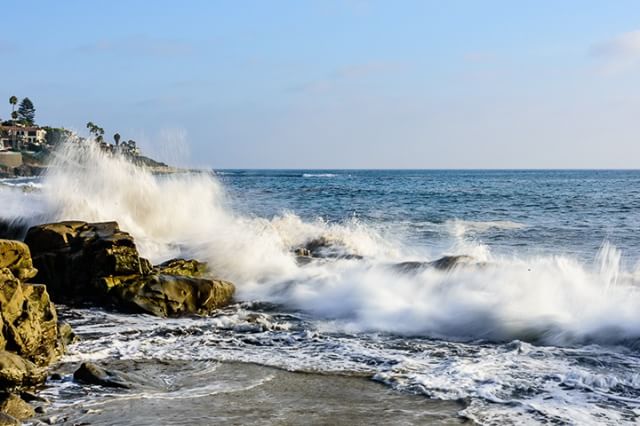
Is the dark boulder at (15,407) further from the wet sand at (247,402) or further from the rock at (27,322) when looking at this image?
the rock at (27,322)

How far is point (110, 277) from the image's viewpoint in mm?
11984

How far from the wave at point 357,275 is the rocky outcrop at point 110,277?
54.4 inches

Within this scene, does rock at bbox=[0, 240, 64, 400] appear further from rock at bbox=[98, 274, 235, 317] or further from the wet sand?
rock at bbox=[98, 274, 235, 317]

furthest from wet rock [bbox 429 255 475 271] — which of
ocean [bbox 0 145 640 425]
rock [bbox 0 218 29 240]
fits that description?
rock [bbox 0 218 29 240]

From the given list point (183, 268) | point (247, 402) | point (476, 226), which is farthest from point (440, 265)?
point (476, 226)

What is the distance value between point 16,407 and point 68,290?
623 cm

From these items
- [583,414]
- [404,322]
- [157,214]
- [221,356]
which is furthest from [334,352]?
[157,214]

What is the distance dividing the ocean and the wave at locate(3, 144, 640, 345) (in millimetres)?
44

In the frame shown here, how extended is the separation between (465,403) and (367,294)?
18.5 feet

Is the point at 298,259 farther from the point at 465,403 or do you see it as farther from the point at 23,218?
the point at 465,403

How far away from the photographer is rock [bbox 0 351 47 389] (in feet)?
22.7

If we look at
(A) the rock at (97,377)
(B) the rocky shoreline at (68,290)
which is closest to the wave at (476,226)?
(B) the rocky shoreline at (68,290)

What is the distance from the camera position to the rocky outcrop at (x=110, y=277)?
1146 cm

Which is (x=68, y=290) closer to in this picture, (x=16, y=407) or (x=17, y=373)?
(x=17, y=373)
